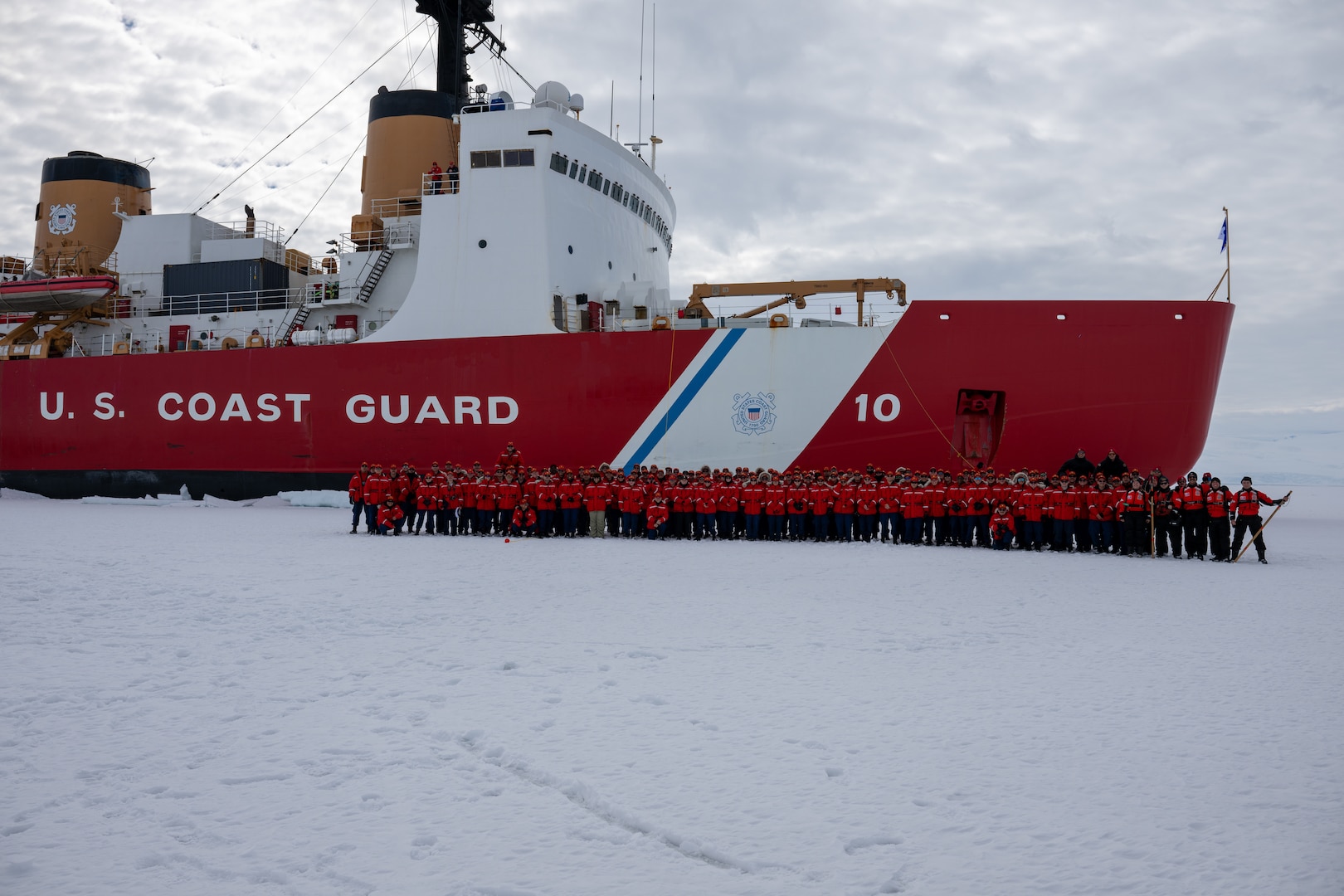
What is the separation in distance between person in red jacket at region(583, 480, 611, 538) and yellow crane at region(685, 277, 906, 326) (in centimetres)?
407

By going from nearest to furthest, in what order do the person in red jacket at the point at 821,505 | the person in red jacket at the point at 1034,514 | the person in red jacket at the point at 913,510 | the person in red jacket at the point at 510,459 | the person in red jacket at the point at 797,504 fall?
Result: the person in red jacket at the point at 1034,514 < the person in red jacket at the point at 913,510 < the person in red jacket at the point at 821,505 < the person in red jacket at the point at 797,504 < the person in red jacket at the point at 510,459

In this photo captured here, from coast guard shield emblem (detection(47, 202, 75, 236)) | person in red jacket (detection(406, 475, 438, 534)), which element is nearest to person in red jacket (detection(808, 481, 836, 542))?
person in red jacket (detection(406, 475, 438, 534))

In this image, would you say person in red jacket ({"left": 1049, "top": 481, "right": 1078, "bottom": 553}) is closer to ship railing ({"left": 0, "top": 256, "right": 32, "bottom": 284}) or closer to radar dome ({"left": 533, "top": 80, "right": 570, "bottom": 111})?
radar dome ({"left": 533, "top": 80, "right": 570, "bottom": 111})

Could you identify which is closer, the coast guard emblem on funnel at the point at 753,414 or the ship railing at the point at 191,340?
the coast guard emblem on funnel at the point at 753,414

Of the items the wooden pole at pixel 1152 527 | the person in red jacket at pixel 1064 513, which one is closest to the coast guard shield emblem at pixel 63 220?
the person in red jacket at pixel 1064 513

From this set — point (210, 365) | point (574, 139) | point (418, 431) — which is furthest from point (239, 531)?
point (574, 139)

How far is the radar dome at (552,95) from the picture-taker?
1584 centimetres

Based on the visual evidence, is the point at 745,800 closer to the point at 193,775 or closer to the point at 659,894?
the point at 659,894

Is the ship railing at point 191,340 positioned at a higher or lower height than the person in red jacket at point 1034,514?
higher

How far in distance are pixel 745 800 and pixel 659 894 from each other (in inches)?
24.6

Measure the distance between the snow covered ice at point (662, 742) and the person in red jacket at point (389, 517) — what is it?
17.6ft

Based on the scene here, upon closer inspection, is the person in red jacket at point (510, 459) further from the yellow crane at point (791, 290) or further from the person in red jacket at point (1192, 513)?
the person in red jacket at point (1192, 513)

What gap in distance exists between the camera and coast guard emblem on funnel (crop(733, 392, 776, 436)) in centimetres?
1380

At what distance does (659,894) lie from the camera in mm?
2379
